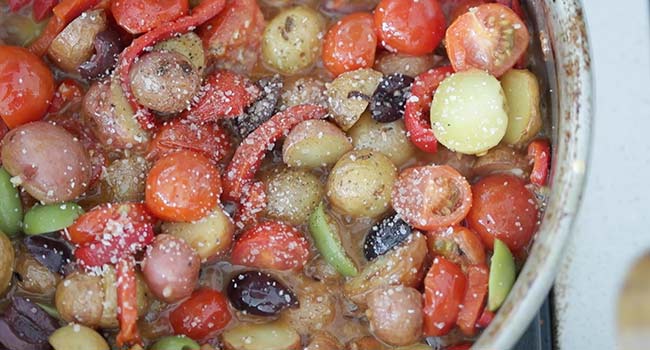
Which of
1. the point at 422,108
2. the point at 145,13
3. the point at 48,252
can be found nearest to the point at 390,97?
the point at 422,108

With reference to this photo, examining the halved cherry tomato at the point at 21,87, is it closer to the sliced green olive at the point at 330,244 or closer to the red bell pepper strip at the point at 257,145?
the red bell pepper strip at the point at 257,145

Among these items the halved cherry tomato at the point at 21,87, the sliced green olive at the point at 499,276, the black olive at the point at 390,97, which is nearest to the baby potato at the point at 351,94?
the black olive at the point at 390,97

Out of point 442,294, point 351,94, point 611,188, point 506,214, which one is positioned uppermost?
point 351,94

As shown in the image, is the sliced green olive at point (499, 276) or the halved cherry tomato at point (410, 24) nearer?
the sliced green olive at point (499, 276)

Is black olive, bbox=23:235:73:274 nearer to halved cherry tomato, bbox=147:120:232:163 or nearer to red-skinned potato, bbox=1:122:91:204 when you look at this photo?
red-skinned potato, bbox=1:122:91:204

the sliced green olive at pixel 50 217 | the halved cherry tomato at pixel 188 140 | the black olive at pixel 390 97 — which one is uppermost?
the black olive at pixel 390 97

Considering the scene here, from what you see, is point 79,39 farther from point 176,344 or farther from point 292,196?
point 176,344
